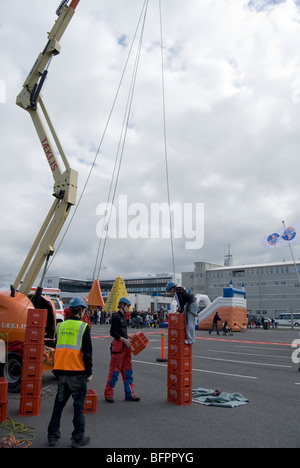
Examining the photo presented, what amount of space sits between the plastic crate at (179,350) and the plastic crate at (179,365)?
7 cm

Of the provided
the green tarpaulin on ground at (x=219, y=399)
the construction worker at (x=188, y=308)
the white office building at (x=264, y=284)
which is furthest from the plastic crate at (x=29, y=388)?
the white office building at (x=264, y=284)

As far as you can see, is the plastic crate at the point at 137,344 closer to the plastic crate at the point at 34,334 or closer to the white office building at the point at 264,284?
the plastic crate at the point at 34,334

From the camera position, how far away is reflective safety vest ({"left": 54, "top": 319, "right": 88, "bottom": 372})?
14.6 ft

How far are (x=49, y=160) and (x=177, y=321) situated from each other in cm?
614

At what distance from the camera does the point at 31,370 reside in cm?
592

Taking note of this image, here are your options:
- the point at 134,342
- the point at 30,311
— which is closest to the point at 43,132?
the point at 30,311

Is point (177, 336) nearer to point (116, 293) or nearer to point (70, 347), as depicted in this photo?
point (70, 347)

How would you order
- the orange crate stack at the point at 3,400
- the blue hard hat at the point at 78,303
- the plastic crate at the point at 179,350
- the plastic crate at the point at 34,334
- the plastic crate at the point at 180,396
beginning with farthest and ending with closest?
the plastic crate at the point at 179,350 → the plastic crate at the point at 180,396 → the plastic crate at the point at 34,334 → the orange crate stack at the point at 3,400 → the blue hard hat at the point at 78,303

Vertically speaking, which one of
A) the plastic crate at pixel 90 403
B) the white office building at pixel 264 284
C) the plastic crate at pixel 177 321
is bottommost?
the plastic crate at pixel 90 403

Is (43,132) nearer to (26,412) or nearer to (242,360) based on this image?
(26,412)

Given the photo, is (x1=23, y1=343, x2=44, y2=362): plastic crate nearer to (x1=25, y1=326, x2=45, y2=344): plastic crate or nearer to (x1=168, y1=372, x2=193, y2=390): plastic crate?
(x1=25, y1=326, x2=45, y2=344): plastic crate

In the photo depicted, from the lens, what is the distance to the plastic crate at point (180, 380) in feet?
20.8

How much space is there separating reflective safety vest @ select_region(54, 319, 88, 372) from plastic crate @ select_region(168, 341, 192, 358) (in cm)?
250
